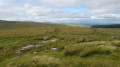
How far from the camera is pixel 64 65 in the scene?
18.4ft

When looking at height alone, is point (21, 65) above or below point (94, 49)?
below

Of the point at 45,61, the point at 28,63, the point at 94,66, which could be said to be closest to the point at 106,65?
the point at 94,66

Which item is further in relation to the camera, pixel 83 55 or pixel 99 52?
pixel 99 52

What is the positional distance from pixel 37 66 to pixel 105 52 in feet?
17.7

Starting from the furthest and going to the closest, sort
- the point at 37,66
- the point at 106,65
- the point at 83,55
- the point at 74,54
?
1. the point at 74,54
2. the point at 83,55
3. the point at 37,66
4. the point at 106,65

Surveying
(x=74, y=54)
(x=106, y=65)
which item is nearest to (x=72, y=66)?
(x=106, y=65)

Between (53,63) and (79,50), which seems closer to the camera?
(53,63)

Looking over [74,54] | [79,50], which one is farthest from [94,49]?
[74,54]

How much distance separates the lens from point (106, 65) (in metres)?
5.30

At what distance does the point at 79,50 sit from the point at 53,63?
2901 millimetres

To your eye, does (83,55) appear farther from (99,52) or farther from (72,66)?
(72,66)

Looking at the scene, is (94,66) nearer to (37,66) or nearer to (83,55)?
(83,55)

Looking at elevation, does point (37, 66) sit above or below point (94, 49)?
below

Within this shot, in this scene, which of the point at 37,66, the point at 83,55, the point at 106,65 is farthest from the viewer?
the point at 83,55
